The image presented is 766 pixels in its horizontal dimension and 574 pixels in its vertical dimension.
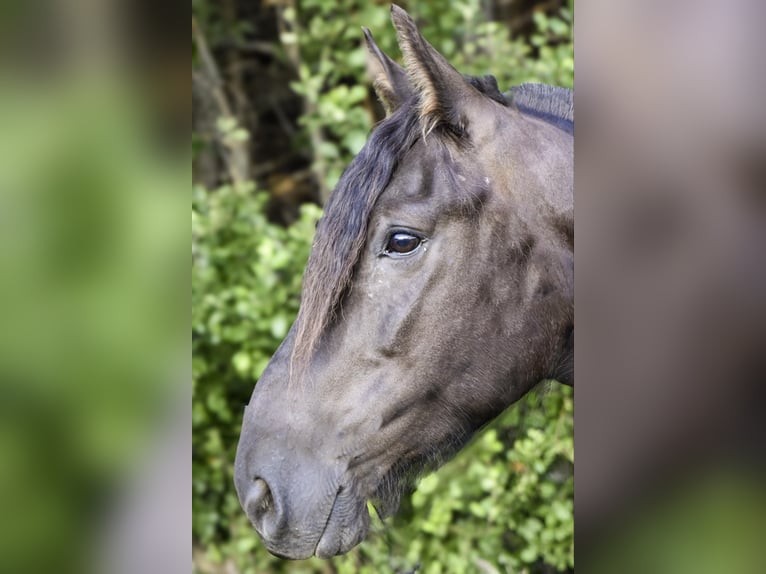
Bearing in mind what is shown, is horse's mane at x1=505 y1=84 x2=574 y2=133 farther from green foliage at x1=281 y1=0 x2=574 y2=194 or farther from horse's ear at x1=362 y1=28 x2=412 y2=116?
green foliage at x1=281 y1=0 x2=574 y2=194

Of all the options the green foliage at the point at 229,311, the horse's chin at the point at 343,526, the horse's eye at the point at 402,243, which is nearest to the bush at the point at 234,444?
the green foliage at the point at 229,311

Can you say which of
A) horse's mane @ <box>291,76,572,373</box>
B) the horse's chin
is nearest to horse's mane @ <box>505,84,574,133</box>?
horse's mane @ <box>291,76,572,373</box>

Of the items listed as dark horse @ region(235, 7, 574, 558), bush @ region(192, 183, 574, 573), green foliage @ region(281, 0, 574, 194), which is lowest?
bush @ region(192, 183, 574, 573)

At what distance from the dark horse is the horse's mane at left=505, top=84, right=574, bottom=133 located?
0.34 ft

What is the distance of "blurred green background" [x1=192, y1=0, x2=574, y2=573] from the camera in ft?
7.45

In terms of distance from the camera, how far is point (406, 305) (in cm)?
110

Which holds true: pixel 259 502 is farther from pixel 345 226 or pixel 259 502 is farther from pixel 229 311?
pixel 229 311

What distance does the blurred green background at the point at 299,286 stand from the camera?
89.4 inches

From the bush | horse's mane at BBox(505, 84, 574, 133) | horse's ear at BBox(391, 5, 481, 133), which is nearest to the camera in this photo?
horse's ear at BBox(391, 5, 481, 133)

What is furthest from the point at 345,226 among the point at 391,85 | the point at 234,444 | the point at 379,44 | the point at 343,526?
the point at 234,444

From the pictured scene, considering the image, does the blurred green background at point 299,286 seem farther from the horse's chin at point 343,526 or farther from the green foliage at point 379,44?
the horse's chin at point 343,526
